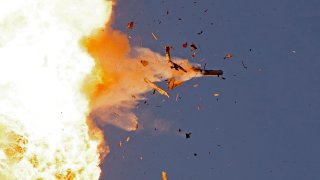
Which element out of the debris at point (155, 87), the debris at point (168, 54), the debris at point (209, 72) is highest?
the debris at point (168, 54)

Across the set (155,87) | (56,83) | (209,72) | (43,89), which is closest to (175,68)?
(155,87)

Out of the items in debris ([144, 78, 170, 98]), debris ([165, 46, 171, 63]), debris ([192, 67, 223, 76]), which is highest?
debris ([165, 46, 171, 63])

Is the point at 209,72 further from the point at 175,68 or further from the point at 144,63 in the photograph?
the point at 144,63

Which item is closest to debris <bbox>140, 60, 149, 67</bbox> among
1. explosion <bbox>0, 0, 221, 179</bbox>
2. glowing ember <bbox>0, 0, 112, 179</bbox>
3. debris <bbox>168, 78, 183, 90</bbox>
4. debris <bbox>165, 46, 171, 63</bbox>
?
explosion <bbox>0, 0, 221, 179</bbox>

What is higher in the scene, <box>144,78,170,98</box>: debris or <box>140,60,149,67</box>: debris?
<box>140,60,149,67</box>: debris

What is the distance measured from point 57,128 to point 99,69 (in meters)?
1.61

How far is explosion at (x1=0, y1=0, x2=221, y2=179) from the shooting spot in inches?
417

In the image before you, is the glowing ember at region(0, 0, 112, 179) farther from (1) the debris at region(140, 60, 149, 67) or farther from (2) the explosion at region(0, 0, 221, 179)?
(1) the debris at region(140, 60, 149, 67)

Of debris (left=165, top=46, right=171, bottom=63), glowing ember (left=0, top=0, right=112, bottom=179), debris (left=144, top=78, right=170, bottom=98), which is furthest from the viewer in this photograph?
debris (left=144, top=78, right=170, bottom=98)

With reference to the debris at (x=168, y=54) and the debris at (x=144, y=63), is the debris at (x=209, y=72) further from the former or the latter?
the debris at (x=144, y=63)

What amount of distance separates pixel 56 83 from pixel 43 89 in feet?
1.01

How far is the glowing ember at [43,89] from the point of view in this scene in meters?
10.6

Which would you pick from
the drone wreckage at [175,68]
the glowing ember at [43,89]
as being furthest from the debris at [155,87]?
the glowing ember at [43,89]

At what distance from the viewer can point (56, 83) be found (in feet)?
35.3
